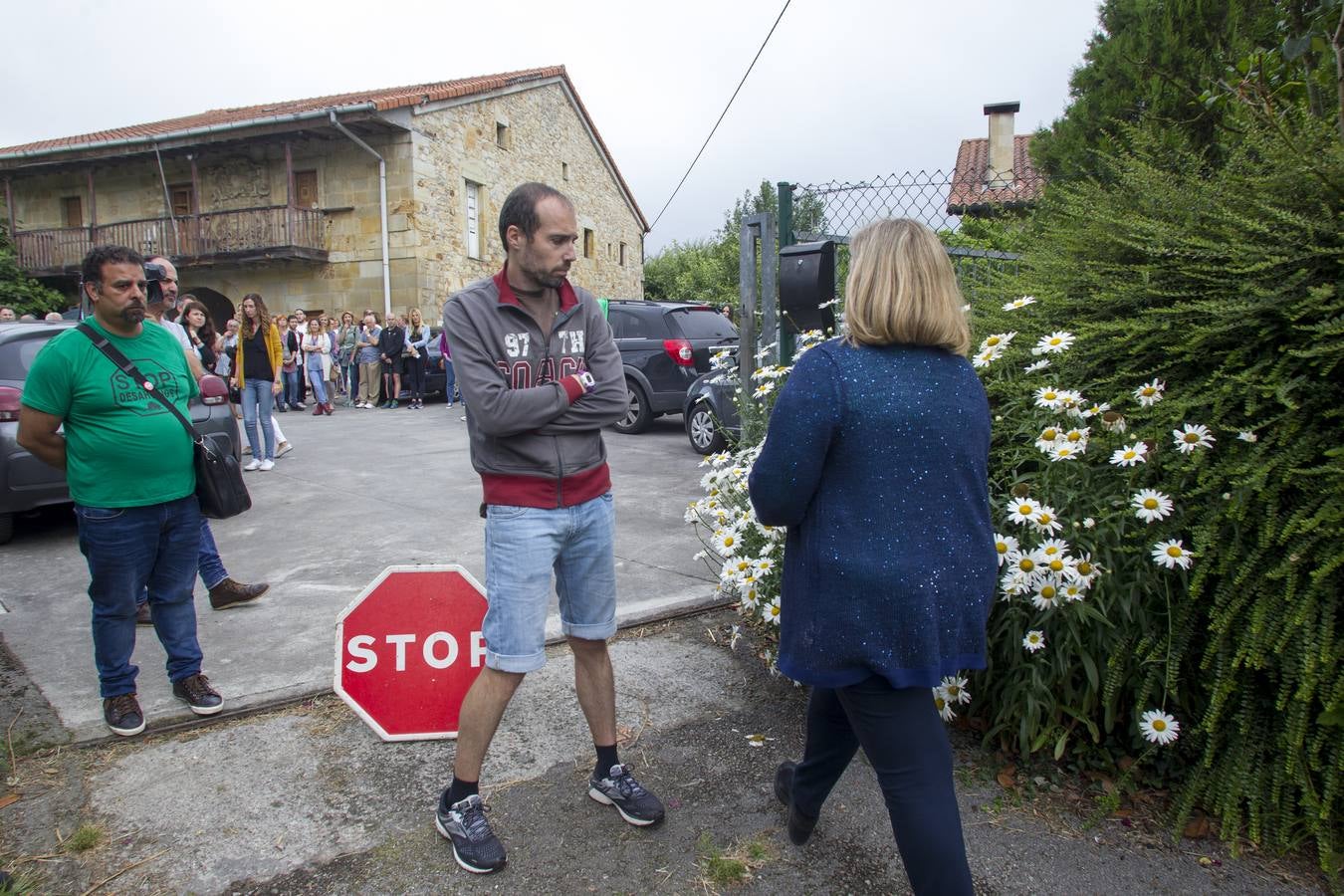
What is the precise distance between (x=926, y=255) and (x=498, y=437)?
1.28 metres

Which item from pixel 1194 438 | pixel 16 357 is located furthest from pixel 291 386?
pixel 1194 438

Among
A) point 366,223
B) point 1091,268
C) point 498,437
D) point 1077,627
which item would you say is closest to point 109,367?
point 498,437

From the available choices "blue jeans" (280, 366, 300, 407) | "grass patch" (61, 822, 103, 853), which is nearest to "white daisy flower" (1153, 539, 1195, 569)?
"grass patch" (61, 822, 103, 853)

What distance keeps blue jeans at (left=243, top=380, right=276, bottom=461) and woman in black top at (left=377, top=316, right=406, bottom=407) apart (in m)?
6.90

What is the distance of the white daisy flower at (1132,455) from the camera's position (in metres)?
2.55

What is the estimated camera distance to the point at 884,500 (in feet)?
6.30

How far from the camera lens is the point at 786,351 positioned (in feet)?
19.0

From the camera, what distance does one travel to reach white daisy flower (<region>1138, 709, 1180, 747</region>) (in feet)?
8.31

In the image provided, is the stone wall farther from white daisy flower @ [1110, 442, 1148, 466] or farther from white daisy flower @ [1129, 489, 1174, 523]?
white daisy flower @ [1129, 489, 1174, 523]

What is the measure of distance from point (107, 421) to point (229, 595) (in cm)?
172

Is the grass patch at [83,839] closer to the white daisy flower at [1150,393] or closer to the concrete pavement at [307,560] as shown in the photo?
the concrete pavement at [307,560]

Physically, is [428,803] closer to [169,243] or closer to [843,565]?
[843,565]

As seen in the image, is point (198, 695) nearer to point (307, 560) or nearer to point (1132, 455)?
point (307, 560)

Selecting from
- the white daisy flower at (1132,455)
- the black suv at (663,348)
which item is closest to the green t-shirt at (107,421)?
the white daisy flower at (1132,455)
